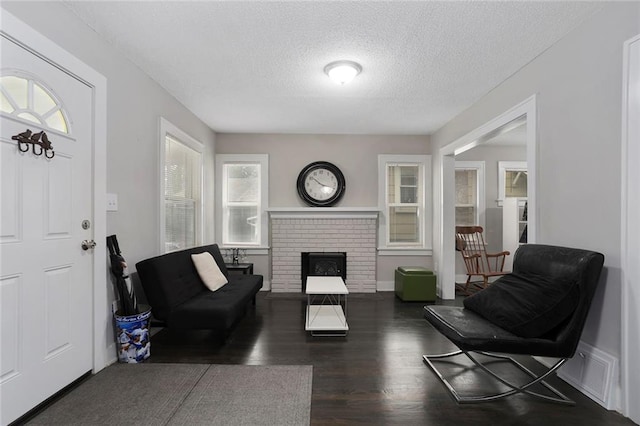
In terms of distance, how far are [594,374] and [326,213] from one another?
3381 millimetres

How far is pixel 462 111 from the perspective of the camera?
3721mm

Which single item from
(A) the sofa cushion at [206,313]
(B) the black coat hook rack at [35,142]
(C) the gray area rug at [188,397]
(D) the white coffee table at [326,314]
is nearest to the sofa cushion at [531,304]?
(D) the white coffee table at [326,314]

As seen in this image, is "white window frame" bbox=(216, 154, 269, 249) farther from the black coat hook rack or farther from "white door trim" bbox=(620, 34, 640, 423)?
"white door trim" bbox=(620, 34, 640, 423)

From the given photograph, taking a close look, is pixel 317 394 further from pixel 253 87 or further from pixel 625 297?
pixel 253 87

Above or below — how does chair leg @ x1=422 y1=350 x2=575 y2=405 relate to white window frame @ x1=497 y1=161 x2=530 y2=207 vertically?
below

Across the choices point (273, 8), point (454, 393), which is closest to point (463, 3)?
point (273, 8)

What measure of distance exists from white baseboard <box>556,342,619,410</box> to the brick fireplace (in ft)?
8.89

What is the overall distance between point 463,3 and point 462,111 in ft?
6.97

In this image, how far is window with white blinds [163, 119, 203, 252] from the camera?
11.0ft

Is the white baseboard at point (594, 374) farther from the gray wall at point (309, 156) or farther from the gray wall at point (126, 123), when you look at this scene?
the gray wall at point (126, 123)

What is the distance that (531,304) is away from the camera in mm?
1921

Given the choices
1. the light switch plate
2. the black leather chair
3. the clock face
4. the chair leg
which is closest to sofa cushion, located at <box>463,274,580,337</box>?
the black leather chair

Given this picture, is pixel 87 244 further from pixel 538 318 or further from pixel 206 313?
pixel 538 318

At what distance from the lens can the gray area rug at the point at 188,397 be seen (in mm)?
1697
